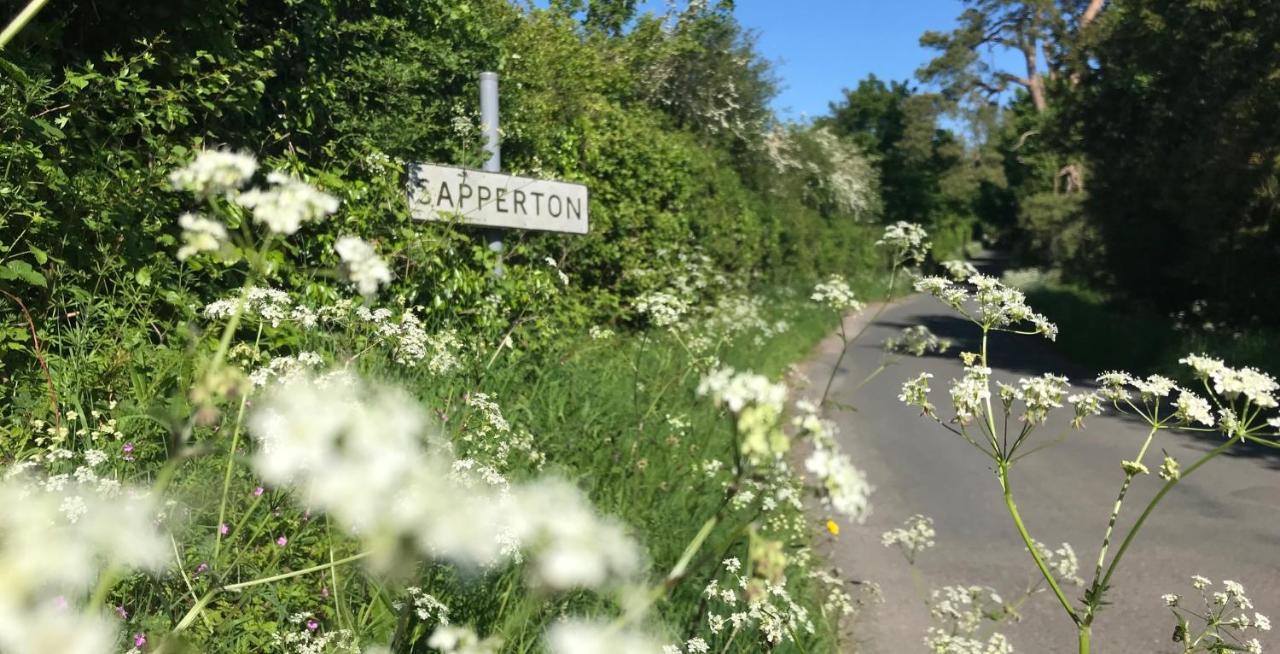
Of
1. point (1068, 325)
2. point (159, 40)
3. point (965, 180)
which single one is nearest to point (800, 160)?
point (1068, 325)

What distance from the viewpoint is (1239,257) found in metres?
11.5

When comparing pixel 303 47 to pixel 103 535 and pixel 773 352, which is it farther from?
pixel 773 352

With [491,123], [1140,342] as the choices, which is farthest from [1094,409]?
[1140,342]

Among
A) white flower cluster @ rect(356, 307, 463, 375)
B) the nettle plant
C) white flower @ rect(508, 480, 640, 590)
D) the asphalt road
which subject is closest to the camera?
white flower @ rect(508, 480, 640, 590)

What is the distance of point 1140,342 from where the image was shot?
40.3ft

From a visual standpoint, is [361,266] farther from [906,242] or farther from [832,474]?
[906,242]

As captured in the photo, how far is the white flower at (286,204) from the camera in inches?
43.3

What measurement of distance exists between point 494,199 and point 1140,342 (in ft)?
38.6

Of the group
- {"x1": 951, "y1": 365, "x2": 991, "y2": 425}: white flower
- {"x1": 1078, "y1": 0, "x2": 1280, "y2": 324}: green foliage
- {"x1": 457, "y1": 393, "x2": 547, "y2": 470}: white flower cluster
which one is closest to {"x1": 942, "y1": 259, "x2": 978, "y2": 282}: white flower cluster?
{"x1": 951, "y1": 365, "x2": 991, "y2": 425}: white flower

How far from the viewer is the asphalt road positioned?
396cm

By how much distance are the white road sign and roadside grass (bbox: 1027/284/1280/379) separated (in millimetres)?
6981

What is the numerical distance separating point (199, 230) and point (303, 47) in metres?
3.42

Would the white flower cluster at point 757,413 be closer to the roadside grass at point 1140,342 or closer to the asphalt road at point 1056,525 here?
the asphalt road at point 1056,525

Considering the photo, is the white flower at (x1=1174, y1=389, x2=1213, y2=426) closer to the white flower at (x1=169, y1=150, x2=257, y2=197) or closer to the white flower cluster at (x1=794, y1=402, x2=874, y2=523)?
the white flower cluster at (x1=794, y1=402, x2=874, y2=523)
